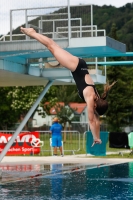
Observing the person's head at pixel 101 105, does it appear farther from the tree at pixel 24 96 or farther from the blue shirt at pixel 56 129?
the tree at pixel 24 96

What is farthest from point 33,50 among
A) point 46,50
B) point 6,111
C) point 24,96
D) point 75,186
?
point 6,111

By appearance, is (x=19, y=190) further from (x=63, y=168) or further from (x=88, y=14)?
(x=88, y=14)

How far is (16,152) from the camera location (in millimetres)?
29109

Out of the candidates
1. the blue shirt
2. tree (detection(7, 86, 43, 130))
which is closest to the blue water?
the blue shirt

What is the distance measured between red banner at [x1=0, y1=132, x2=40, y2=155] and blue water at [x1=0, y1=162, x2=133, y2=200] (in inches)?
329

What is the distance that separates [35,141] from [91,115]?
20.7 meters

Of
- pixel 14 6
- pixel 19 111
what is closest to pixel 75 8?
pixel 14 6

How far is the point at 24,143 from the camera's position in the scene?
28.6 metres

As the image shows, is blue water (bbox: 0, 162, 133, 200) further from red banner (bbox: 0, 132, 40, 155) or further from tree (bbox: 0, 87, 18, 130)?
tree (bbox: 0, 87, 18, 130)

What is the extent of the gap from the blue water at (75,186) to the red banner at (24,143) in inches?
329

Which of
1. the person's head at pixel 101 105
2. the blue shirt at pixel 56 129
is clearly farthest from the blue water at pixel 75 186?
the blue shirt at pixel 56 129

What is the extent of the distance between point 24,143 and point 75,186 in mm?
13665

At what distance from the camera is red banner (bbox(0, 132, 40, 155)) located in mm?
28609

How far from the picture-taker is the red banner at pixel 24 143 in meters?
28.6
